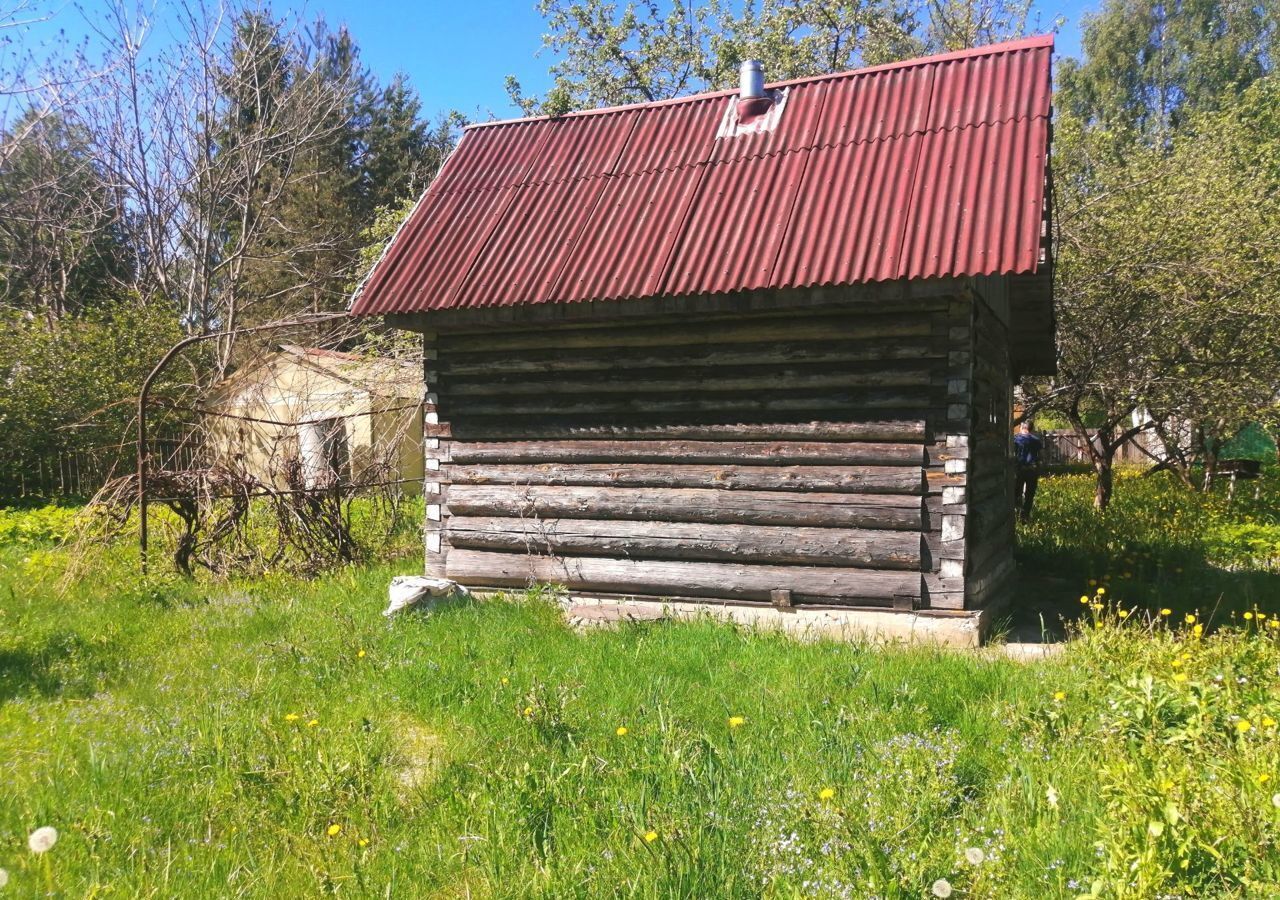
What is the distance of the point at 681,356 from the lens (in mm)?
7211

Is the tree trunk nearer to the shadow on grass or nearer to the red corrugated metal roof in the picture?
the red corrugated metal roof

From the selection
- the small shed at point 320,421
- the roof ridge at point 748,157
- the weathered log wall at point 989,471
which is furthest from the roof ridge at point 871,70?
the small shed at point 320,421

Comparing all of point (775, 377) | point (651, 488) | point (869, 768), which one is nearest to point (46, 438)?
point (651, 488)

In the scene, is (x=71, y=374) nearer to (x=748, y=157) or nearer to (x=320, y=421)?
(x=320, y=421)

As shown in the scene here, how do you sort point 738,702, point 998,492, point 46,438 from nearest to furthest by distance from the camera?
point 738,702
point 998,492
point 46,438

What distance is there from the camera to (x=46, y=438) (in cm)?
1659

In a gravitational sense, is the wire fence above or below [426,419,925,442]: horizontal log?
below

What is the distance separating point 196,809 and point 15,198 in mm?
23214

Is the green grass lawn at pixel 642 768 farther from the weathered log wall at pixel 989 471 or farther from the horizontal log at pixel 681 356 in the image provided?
the horizontal log at pixel 681 356

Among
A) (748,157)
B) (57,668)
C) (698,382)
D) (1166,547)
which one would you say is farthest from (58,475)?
(1166,547)

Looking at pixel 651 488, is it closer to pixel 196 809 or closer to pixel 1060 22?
pixel 196 809

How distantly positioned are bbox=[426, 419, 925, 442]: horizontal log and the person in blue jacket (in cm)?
676

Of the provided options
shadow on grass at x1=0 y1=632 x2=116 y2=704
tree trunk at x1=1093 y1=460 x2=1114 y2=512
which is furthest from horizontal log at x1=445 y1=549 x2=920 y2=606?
tree trunk at x1=1093 y1=460 x2=1114 y2=512

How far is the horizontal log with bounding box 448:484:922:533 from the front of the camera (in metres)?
6.59
